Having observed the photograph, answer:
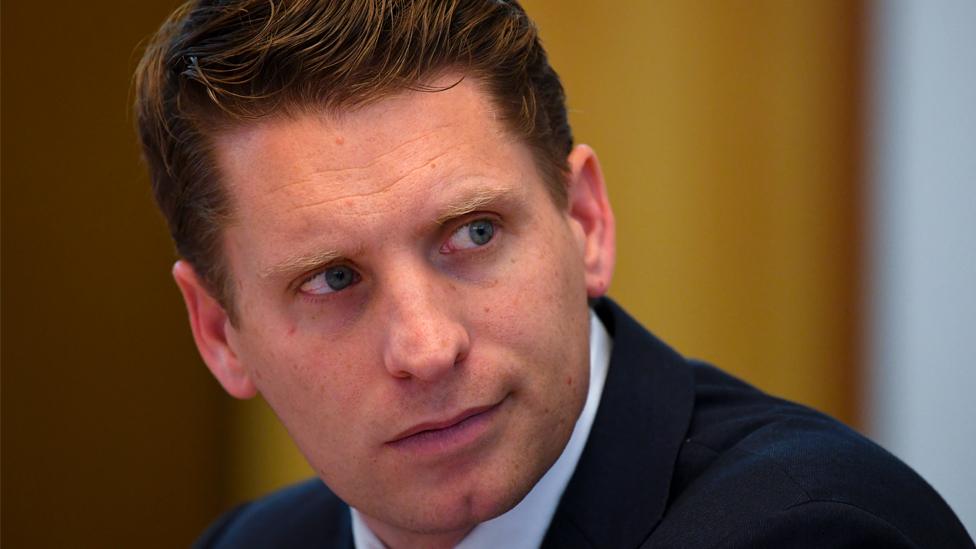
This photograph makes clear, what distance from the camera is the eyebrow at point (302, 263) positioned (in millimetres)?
1657

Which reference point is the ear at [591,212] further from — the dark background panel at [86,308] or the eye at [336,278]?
the dark background panel at [86,308]

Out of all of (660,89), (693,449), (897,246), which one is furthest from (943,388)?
(693,449)

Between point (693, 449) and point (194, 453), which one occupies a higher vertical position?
point (693, 449)

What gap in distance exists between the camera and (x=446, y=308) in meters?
1.62

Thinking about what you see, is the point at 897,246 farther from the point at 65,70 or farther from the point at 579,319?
the point at 65,70

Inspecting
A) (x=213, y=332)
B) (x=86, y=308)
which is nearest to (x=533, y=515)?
(x=213, y=332)

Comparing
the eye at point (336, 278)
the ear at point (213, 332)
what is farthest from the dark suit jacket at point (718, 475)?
the ear at point (213, 332)

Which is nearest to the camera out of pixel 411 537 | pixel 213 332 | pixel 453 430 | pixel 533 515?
pixel 453 430

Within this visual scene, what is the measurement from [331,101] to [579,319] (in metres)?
0.50

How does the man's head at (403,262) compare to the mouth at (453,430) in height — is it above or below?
above

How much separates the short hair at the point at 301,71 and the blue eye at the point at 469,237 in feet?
0.62

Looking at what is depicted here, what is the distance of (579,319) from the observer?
179 cm

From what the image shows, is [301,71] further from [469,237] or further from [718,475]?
[718,475]

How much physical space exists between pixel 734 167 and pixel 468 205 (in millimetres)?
1864
